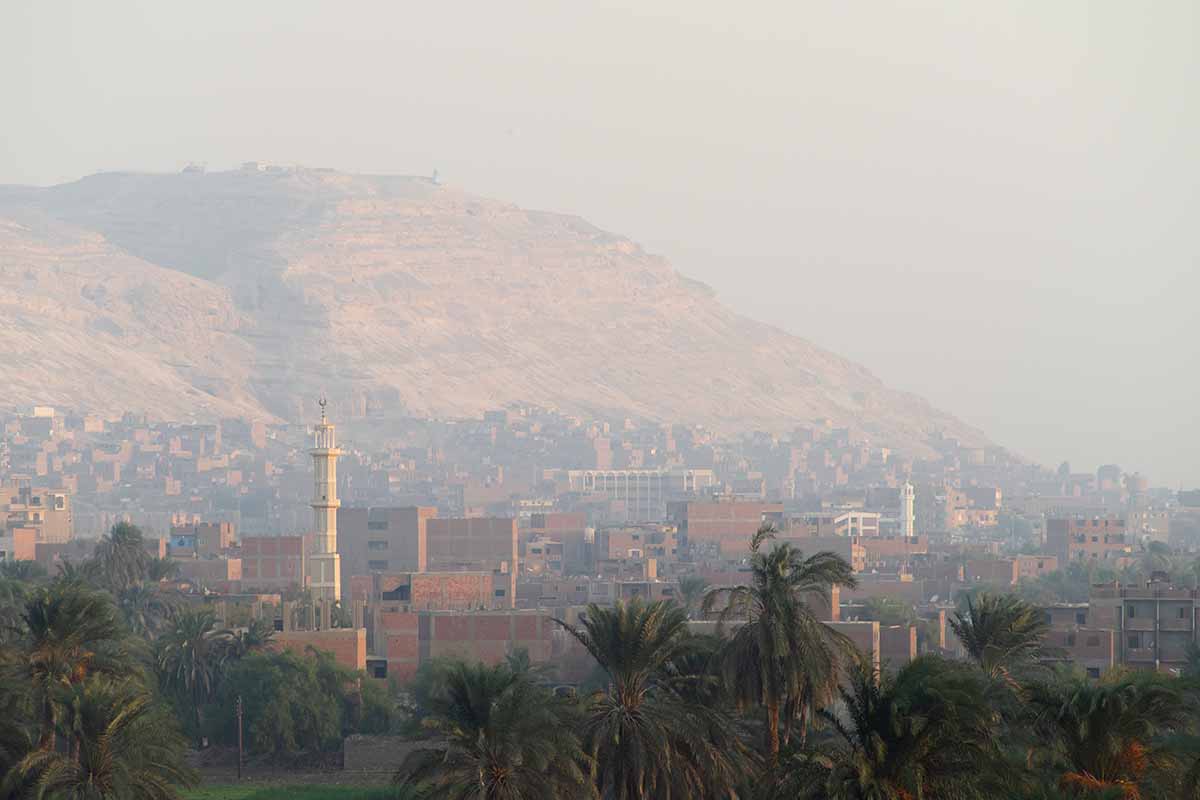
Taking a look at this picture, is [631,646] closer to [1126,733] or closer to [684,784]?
[684,784]

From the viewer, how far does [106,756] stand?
39.6m

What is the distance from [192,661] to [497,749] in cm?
3392

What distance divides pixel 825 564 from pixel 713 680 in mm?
2137

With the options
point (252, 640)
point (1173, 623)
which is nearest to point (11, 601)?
point (252, 640)

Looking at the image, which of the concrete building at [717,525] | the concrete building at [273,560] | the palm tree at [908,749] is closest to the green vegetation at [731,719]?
the palm tree at [908,749]

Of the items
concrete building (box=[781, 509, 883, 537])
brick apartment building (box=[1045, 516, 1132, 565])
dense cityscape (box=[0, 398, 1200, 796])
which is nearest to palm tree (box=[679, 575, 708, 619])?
dense cityscape (box=[0, 398, 1200, 796])

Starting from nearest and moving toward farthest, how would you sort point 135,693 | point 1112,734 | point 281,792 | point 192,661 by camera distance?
point 1112,734, point 135,693, point 281,792, point 192,661

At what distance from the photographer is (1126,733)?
31766 mm

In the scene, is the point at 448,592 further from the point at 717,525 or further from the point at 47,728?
the point at 717,525

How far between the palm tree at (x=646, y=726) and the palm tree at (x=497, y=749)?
611 millimetres

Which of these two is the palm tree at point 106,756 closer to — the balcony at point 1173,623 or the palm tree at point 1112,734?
the palm tree at point 1112,734

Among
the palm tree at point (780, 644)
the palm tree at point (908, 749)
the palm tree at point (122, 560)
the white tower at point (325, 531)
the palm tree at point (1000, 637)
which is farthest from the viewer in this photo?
the white tower at point (325, 531)

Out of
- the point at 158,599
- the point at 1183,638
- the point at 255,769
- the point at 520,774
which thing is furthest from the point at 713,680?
the point at 158,599

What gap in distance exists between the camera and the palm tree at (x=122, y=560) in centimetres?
8827
